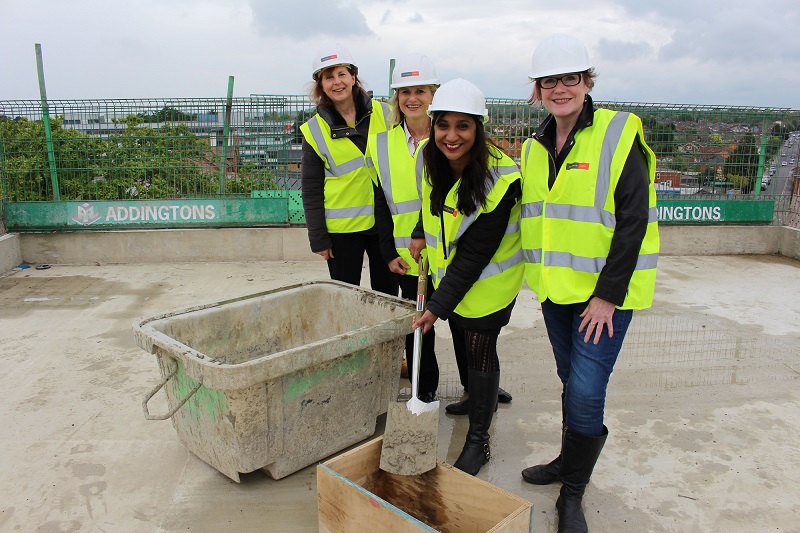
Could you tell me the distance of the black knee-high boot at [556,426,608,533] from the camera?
2.74m

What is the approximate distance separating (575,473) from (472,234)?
1099 millimetres

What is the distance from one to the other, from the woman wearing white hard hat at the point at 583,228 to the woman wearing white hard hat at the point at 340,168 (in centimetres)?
138

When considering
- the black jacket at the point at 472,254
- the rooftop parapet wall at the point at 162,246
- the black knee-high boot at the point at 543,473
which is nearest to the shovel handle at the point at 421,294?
the black jacket at the point at 472,254

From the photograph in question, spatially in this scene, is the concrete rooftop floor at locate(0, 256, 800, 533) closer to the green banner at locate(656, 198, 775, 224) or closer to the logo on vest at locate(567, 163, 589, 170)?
the logo on vest at locate(567, 163, 589, 170)

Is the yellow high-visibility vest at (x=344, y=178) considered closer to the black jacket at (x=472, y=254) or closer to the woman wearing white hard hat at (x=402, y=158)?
the woman wearing white hard hat at (x=402, y=158)

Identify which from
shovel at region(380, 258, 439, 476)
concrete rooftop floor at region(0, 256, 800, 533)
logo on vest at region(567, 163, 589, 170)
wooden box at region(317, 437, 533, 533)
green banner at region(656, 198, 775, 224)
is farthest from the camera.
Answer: green banner at region(656, 198, 775, 224)

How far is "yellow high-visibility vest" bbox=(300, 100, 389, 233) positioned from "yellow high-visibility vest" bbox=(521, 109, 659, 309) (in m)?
1.49

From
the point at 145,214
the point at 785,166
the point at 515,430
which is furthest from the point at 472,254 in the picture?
the point at 785,166

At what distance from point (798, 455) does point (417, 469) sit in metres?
2.12

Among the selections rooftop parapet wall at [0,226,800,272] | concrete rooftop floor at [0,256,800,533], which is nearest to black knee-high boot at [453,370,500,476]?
concrete rooftop floor at [0,256,800,533]

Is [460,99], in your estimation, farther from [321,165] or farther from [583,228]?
[321,165]

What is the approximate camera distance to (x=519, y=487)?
3170mm

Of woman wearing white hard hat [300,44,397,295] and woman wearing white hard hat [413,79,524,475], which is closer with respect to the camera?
woman wearing white hard hat [413,79,524,475]

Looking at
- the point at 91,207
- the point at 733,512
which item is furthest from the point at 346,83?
the point at 91,207
